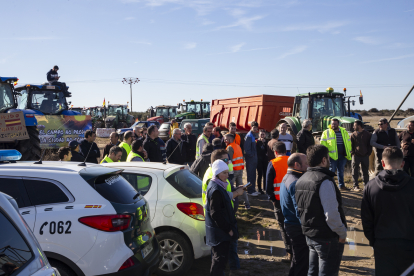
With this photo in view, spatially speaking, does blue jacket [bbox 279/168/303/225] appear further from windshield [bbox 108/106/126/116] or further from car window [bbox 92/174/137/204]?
windshield [bbox 108/106/126/116]

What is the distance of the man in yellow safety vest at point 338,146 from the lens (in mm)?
9422

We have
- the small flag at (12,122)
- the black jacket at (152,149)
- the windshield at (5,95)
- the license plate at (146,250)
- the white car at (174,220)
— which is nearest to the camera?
the license plate at (146,250)

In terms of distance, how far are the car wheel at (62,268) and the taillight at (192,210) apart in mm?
1528

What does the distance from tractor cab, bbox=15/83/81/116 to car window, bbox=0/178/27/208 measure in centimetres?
983

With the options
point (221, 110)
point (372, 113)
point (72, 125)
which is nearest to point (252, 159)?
point (72, 125)

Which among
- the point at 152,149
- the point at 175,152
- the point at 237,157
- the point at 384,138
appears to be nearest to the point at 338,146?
the point at 384,138

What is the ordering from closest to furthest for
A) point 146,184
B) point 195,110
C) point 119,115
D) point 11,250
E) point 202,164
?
point 11,250 < point 146,184 < point 202,164 < point 195,110 < point 119,115

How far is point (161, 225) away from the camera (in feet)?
15.3

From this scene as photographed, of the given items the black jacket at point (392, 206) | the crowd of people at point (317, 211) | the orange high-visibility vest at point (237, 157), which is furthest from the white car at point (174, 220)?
the orange high-visibility vest at point (237, 157)

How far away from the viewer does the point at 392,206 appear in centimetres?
323

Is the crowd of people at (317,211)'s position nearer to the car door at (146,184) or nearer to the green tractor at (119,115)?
the car door at (146,184)

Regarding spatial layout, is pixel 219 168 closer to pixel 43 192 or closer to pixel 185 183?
pixel 185 183

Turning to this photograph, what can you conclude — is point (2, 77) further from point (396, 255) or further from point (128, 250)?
point (396, 255)

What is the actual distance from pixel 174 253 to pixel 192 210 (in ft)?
1.97
